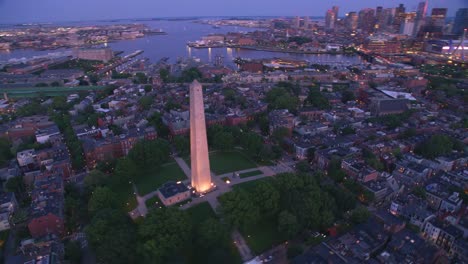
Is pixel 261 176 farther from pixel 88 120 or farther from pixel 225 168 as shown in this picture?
pixel 88 120

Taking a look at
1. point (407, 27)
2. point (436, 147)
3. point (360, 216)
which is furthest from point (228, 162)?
point (407, 27)

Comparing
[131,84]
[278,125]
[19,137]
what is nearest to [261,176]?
[278,125]

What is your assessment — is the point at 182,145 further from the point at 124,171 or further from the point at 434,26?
the point at 434,26

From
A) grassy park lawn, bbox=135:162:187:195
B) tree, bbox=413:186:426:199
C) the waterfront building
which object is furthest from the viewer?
the waterfront building

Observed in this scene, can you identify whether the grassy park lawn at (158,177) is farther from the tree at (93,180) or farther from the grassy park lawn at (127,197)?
the tree at (93,180)

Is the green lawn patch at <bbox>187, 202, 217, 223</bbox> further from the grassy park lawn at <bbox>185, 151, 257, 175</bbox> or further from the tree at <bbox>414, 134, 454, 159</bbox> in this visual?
the tree at <bbox>414, 134, 454, 159</bbox>

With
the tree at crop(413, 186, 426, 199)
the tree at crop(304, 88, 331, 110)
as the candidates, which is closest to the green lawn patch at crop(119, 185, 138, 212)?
the tree at crop(413, 186, 426, 199)
